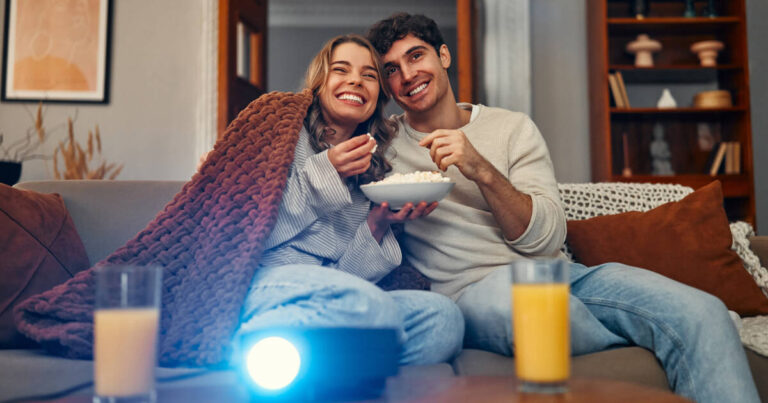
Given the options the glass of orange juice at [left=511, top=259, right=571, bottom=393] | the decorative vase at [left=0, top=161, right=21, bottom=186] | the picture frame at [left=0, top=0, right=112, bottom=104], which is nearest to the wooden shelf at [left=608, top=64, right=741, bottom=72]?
the picture frame at [left=0, top=0, right=112, bottom=104]

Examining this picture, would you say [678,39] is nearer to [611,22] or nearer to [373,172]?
[611,22]

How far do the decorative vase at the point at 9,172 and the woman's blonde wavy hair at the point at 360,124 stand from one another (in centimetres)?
197

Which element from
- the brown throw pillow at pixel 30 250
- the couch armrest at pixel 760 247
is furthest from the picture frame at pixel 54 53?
the couch armrest at pixel 760 247

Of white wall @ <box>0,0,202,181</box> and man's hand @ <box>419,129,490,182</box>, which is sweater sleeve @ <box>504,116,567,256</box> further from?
white wall @ <box>0,0,202,181</box>

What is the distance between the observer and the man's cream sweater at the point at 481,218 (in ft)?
5.29

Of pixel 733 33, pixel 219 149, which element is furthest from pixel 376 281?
pixel 733 33

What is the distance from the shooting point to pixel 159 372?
1.11 m

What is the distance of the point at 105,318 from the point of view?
708mm

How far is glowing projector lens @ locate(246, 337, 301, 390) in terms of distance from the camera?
72 cm

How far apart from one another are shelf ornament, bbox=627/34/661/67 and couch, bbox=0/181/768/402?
88.1 inches

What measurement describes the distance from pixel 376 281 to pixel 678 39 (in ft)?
11.2

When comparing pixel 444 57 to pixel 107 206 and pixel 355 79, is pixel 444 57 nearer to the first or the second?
pixel 355 79

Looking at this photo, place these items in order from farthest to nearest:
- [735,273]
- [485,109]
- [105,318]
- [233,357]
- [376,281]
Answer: [485,109], [735,273], [376,281], [233,357], [105,318]

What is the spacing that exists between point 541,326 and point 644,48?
3.64 meters
